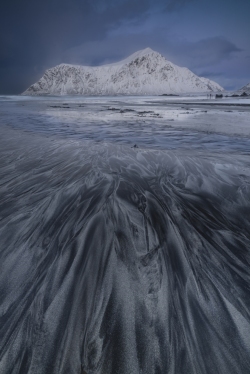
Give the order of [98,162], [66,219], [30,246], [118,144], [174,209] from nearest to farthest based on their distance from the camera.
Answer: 1. [30,246]
2. [66,219]
3. [174,209]
4. [98,162]
5. [118,144]

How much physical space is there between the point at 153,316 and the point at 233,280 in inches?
30.2

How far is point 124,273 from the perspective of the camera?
165 cm

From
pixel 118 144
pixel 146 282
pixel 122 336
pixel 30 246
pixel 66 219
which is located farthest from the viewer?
pixel 118 144

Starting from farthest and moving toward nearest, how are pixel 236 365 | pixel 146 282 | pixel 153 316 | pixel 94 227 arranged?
pixel 94 227, pixel 146 282, pixel 153 316, pixel 236 365

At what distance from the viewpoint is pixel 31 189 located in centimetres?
313

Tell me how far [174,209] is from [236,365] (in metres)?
1.72

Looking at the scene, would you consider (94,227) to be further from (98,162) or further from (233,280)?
(98,162)

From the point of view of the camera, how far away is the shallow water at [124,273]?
114 centimetres

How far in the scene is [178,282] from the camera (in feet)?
5.24

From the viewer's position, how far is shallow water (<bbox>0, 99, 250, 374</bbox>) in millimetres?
1136

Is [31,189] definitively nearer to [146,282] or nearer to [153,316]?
[146,282]

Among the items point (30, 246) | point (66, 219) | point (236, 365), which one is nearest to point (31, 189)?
point (66, 219)

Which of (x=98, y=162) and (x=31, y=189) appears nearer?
(x=31, y=189)

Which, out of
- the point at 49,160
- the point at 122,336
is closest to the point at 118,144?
the point at 49,160
